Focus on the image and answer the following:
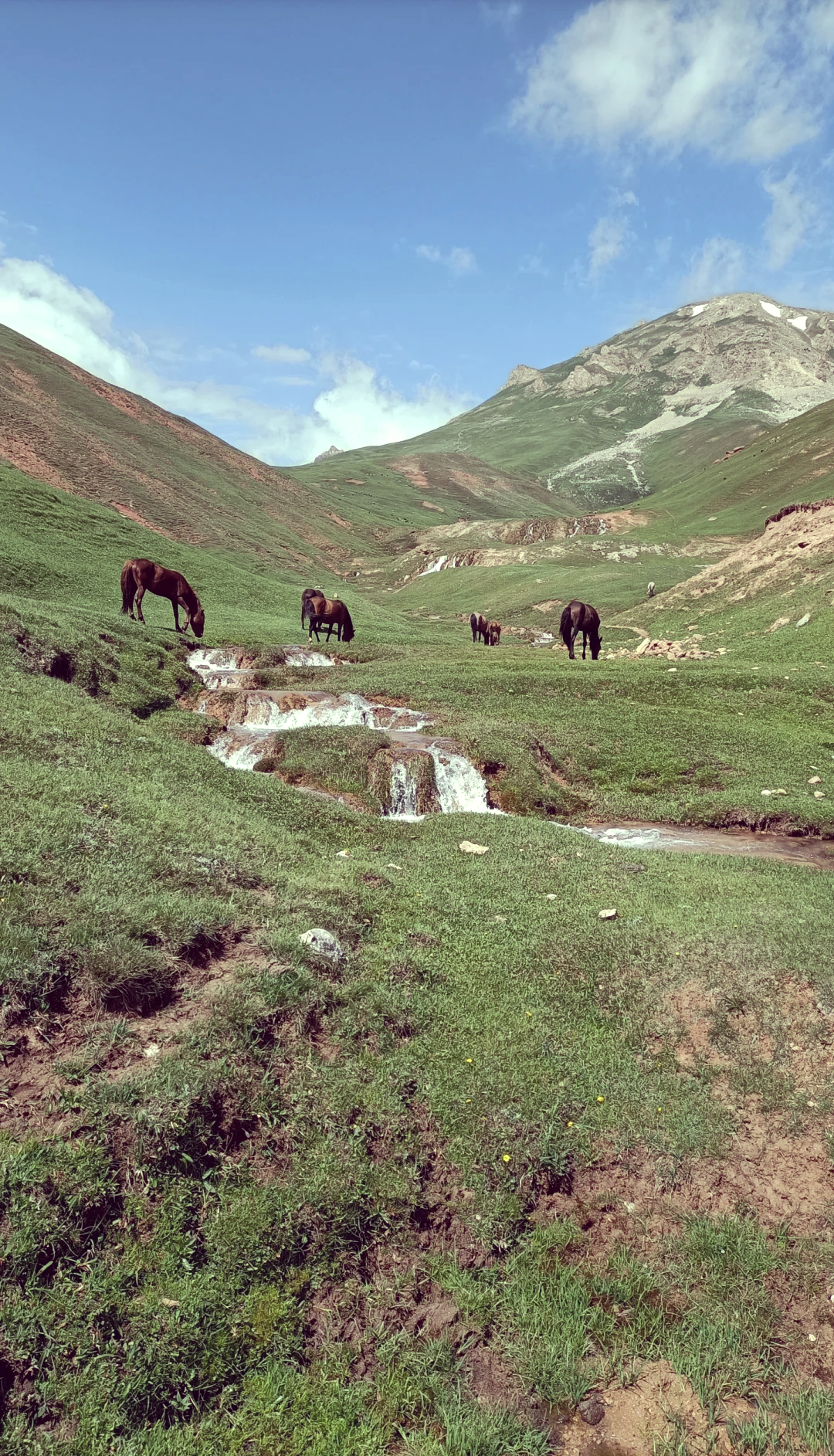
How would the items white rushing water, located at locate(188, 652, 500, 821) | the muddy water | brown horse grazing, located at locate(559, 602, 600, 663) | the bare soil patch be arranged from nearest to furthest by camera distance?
1. the bare soil patch
2. the muddy water
3. white rushing water, located at locate(188, 652, 500, 821)
4. brown horse grazing, located at locate(559, 602, 600, 663)

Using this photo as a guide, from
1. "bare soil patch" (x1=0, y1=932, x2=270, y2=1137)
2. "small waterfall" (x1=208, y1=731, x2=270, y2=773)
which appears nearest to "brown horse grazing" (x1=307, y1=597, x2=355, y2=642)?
"small waterfall" (x1=208, y1=731, x2=270, y2=773)

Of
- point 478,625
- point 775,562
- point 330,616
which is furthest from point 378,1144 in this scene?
point 775,562

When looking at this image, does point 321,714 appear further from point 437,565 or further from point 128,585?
point 437,565

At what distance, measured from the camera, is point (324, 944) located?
1001 cm

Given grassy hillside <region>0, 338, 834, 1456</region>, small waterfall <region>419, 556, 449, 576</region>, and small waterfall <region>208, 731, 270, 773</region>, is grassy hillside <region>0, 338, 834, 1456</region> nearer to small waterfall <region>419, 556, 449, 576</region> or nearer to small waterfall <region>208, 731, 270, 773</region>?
small waterfall <region>208, 731, 270, 773</region>

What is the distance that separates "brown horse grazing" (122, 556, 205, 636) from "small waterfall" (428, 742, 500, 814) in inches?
883

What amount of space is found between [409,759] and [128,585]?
80.2 feet

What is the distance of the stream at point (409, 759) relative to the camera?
63.2ft

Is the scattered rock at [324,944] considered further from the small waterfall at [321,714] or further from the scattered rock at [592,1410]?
the small waterfall at [321,714]

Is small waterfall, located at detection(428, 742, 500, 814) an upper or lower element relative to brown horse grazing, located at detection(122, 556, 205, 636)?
lower

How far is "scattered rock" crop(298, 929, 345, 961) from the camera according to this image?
9836mm

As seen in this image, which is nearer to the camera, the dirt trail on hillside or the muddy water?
the muddy water

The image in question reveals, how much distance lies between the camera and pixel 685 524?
10581 centimetres

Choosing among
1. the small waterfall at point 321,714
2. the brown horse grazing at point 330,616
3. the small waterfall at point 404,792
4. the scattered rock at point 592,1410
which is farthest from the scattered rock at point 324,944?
the brown horse grazing at point 330,616
